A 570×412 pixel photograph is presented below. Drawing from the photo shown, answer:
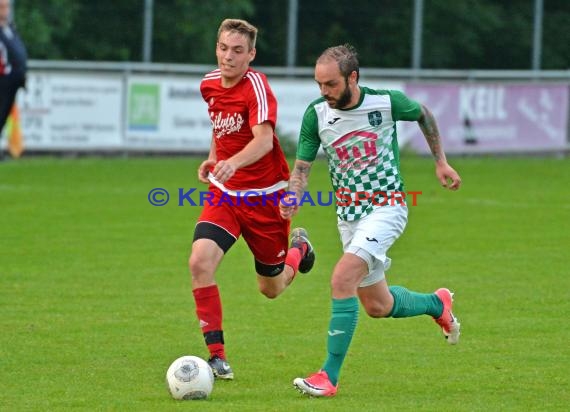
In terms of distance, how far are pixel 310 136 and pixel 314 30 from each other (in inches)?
808

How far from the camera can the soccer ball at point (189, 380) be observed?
6.88 meters

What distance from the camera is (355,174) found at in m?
7.32

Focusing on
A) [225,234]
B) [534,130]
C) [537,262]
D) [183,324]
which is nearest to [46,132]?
[534,130]

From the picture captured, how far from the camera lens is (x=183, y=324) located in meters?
9.30

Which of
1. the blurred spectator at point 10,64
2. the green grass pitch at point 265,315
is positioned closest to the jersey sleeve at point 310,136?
the green grass pitch at point 265,315

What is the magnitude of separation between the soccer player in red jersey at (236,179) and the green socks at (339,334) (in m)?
0.72

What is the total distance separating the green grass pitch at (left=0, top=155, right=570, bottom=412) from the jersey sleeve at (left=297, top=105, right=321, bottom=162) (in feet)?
4.19

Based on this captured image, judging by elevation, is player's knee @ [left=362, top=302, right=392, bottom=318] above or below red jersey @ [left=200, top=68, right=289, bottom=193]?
below

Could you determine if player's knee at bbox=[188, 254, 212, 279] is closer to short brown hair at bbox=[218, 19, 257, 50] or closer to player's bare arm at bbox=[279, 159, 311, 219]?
player's bare arm at bbox=[279, 159, 311, 219]

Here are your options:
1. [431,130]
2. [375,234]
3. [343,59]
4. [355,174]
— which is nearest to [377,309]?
[375,234]

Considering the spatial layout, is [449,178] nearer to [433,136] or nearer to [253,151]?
[433,136]

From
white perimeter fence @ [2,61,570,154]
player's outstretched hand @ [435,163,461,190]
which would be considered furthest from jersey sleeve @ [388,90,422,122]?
white perimeter fence @ [2,61,570,154]

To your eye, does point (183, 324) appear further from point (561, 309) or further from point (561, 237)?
point (561, 237)

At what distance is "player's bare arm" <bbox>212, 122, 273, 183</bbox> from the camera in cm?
711
